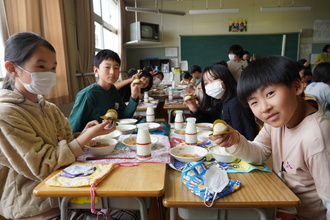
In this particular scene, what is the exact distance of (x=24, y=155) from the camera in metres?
0.99

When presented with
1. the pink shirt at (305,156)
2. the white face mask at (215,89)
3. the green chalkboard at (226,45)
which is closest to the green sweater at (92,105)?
the white face mask at (215,89)

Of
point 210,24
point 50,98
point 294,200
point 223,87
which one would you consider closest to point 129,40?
point 210,24

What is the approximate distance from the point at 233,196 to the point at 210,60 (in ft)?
25.3

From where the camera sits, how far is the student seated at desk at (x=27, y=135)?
100cm

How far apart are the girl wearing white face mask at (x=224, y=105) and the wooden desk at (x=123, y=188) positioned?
0.98 metres

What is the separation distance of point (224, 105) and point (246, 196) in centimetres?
125

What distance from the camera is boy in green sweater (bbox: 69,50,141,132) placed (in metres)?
2.01

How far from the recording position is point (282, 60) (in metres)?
1.05

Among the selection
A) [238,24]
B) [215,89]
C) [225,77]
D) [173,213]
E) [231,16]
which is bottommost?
[173,213]

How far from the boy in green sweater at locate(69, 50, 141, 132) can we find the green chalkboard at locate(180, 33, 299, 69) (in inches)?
234

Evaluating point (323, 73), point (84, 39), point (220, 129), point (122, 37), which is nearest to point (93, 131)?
point (220, 129)

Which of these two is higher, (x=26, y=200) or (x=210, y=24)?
(x=210, y=24)

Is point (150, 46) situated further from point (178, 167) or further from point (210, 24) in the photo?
point (178, 167)

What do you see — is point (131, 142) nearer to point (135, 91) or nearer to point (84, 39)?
point (135, 91)
